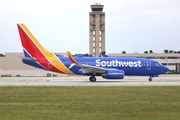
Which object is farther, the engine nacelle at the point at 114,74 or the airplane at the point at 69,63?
the airplane at the point at 69,63

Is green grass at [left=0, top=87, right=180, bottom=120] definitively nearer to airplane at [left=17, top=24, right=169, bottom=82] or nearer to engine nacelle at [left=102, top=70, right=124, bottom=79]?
engine nacelle at [left=102, top=70, right=124, bottom=79]

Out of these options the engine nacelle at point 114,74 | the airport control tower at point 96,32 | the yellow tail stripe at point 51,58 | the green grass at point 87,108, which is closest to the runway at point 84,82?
the engine nacelle at point 114,74

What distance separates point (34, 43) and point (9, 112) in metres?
26.8

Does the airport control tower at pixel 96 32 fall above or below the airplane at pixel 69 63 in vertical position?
above

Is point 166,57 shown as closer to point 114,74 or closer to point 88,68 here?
point 88,68

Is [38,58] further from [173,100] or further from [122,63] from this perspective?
[173,100]

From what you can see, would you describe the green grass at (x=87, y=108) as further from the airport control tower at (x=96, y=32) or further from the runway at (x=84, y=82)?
the airport control tower at (x=96, y=32)

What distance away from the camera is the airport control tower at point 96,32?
428 ft

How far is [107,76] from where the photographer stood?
42.2 metres

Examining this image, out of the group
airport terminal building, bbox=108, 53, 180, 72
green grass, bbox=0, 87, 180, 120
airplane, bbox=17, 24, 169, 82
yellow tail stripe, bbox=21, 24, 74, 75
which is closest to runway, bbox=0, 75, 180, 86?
airplane, bbox=17, 24, 169, 82

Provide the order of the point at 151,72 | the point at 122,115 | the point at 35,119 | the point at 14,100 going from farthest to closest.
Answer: the point at 151,72 < the point at 14,100 < the point at 122,115 < the point at 35,119

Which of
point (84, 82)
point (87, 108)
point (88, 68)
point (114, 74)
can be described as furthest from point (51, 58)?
point (87, 108)

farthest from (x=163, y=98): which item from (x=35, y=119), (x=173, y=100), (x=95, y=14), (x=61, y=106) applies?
(x=95, y=14)

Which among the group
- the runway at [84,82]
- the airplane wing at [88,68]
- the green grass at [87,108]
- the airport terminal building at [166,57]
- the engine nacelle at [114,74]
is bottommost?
the green grass at [87,108]
